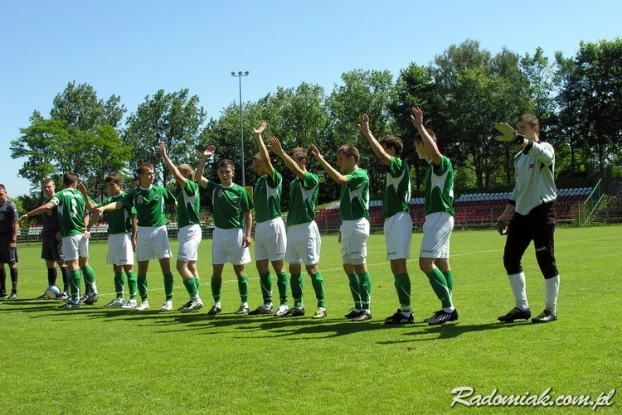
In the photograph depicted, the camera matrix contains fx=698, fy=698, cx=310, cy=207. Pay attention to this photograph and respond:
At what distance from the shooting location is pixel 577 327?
7.20 metres

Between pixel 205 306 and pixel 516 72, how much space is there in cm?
6449

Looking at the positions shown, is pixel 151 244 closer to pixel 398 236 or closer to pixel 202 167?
pixel 202 167

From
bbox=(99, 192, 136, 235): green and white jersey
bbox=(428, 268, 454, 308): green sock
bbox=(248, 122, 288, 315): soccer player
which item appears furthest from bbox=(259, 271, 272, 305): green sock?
bbox=(99, 192, 136, 235): green and white jersey

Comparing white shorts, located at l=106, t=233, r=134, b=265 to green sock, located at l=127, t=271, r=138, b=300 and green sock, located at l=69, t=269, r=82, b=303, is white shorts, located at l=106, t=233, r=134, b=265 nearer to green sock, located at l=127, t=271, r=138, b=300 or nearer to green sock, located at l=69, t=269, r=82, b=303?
green sock, located at l=127, t=271, r=138, b=300

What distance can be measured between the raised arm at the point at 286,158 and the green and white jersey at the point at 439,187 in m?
1.74

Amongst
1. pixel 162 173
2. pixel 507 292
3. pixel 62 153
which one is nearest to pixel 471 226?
pixel 507 292

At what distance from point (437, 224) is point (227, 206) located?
11.9 ft

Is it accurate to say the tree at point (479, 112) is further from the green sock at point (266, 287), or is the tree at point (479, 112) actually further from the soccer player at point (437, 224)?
the soccer player at point (437, 224)

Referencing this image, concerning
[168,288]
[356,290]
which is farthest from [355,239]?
[168,288]

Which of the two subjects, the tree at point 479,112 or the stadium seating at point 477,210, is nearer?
the stadium seating at point 477,210

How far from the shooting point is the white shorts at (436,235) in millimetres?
7992

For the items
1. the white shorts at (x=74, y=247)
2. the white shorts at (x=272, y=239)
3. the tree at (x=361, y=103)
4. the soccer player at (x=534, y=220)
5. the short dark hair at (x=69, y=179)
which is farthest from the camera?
the tree at (x=361, y=103)

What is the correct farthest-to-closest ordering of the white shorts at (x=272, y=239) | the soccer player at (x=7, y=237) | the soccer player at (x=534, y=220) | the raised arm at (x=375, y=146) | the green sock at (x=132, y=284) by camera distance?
the soccer player at (x=7, y=237) < the green sock at (x=132, y=284) < the white shorts at (x=272, y=239) < the raised arm at (x=375, y=146) < the soccer player at (x=534, y=220)

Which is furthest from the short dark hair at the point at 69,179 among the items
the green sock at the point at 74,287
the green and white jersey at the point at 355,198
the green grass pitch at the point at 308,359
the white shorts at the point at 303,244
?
the green and white jersey at the point at 355,198
